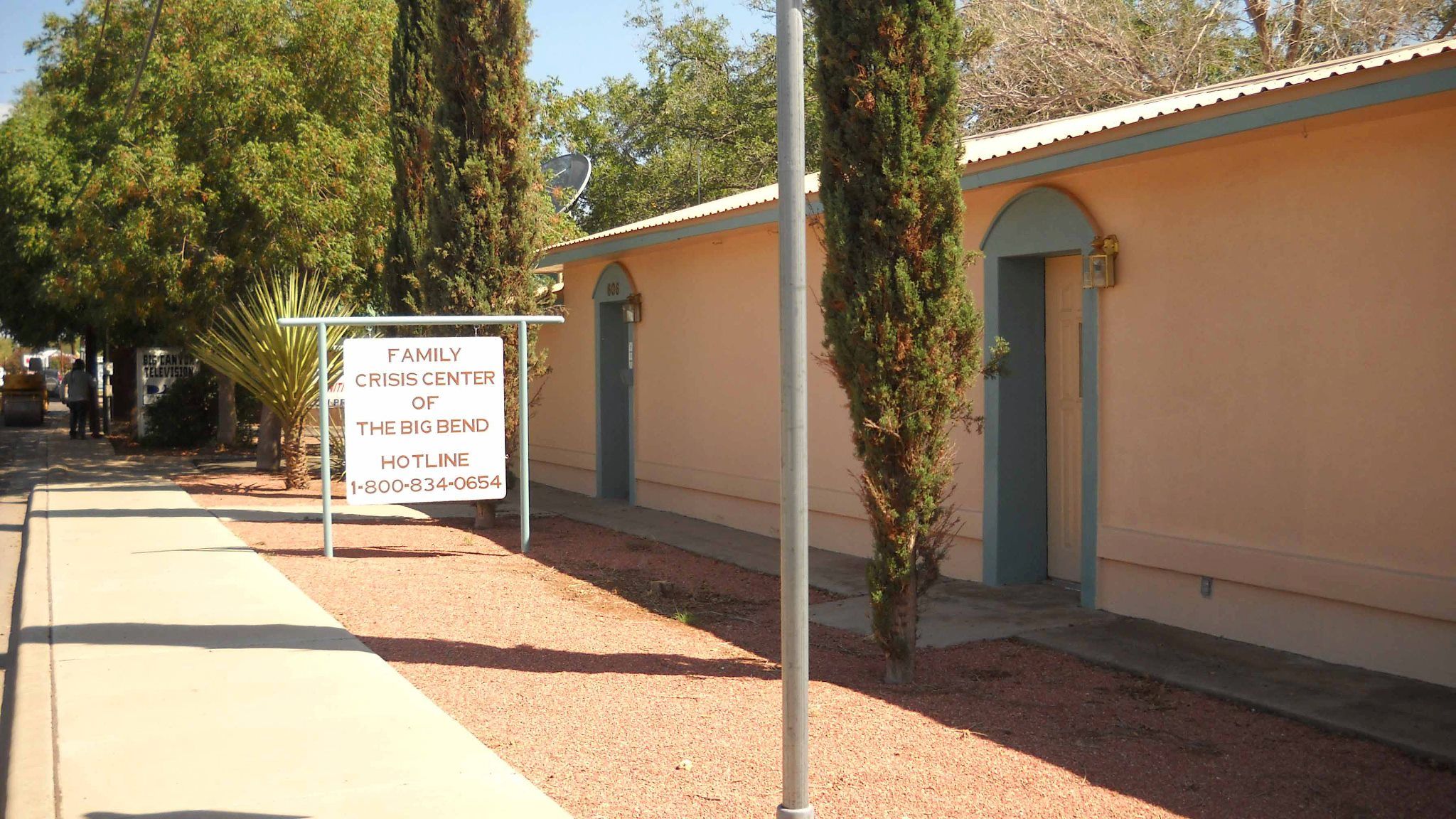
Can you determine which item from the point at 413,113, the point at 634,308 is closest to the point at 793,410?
the point at 634,308

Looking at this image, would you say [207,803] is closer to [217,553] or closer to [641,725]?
[641,725]

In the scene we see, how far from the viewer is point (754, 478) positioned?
39.5 feet

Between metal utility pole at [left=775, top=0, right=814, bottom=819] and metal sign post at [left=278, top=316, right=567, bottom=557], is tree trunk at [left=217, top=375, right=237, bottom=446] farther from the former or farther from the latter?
metal utility pole at [left=775, top=0, right=814, bottom=819]

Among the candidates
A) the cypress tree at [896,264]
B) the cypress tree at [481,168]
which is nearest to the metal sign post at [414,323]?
the cypress tree at [481,168]

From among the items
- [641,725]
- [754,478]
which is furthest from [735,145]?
[641,725]

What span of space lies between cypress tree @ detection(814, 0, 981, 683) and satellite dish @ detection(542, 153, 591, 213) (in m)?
13.9

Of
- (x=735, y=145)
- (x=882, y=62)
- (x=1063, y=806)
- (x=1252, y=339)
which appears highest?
(x=735, y=145)

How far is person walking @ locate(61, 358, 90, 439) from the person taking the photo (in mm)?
27531

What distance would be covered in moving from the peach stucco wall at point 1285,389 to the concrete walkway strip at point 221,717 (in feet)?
14.4

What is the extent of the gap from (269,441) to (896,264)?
15.6 m

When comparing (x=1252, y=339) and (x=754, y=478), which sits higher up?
(x=1252, y=339)

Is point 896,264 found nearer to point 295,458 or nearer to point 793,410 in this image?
point 793,410

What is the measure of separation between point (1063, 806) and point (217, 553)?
8.38 m

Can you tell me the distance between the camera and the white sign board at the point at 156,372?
25491mm
